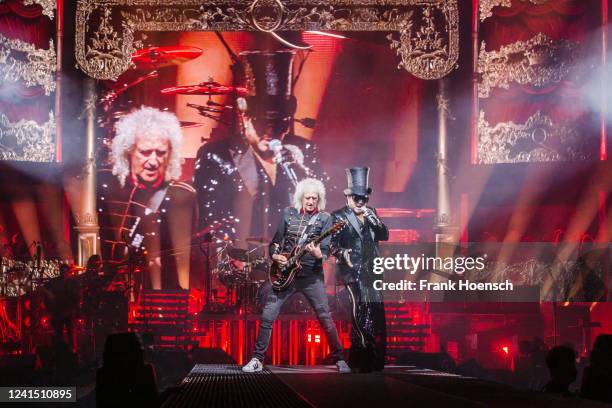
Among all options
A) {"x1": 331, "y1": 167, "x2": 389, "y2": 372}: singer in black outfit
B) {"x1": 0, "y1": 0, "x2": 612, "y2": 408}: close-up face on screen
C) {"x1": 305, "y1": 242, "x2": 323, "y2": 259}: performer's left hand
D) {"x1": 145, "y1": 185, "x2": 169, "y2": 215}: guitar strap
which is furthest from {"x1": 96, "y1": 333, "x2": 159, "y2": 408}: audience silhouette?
{"x1": 145, "y1": 185, "x2": 169, "y2": 215}: guitar strap

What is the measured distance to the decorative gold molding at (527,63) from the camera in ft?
33.6

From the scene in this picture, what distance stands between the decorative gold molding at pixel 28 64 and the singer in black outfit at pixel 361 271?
4623 millimetres

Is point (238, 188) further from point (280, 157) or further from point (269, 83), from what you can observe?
point (269, 83)

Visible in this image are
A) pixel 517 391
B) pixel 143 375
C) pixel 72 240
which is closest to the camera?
pixel 143 375

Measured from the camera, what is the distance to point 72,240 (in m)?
10.2

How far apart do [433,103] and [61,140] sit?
4.50 meters

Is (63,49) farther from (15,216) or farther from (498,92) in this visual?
(498,92)

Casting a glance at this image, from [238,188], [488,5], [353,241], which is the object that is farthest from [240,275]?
[488,5]

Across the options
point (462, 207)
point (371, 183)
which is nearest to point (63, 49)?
point (371, 183)

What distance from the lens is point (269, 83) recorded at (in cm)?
1033

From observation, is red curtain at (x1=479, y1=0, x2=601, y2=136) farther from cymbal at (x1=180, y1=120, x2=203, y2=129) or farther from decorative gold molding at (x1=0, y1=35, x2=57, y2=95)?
decorative gold molding at (x1=0, y1=35, x2=57, y2=95)

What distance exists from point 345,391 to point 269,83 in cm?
566

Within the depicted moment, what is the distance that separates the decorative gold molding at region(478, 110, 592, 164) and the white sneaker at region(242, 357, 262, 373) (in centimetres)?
466

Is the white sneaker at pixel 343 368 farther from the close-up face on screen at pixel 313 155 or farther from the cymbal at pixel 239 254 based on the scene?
the cymbal at pixel 239 254
